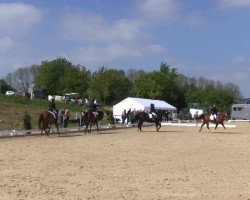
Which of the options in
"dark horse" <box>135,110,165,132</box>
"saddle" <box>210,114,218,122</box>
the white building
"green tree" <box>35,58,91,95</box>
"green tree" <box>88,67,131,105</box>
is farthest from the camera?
"green tree" <box>35,58,91,95</box>

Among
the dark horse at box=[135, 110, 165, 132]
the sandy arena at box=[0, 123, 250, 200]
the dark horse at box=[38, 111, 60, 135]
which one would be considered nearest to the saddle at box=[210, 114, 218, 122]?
the dark horse at box=[135, 110, 165, 132]

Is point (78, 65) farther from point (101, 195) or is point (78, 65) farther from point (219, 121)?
point (101, 195)

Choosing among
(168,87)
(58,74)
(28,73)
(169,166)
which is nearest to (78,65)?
(58,74)

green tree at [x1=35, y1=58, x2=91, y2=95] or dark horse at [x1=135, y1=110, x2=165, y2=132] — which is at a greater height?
green tree at [x1=35, y1=58, x2=91, y2=95]

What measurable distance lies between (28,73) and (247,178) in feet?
377

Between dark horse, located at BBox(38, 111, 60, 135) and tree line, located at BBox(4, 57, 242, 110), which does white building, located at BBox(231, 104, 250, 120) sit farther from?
dark horse, located at BBox(38, 111, 60, 135)

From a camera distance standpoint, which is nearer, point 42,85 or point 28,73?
point 42,85

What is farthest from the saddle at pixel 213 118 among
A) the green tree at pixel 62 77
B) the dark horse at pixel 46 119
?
the green tree at pixel 62 77

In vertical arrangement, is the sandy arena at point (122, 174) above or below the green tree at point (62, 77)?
below

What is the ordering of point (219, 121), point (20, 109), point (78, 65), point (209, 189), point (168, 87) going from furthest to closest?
1. point (78, 65)
2. point (168, 87)
3. point (20, 109)
4. point (219, 121)
5. point (209, 189)

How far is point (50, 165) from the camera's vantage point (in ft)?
47.5

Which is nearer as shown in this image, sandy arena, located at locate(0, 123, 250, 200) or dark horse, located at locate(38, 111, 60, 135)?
sandy arena, located at locate(0, 123, 250, 200)

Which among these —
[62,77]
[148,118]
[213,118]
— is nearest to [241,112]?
[62,77]

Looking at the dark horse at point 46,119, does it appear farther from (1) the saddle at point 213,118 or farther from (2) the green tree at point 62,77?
(2) the green tree at point 62,77
